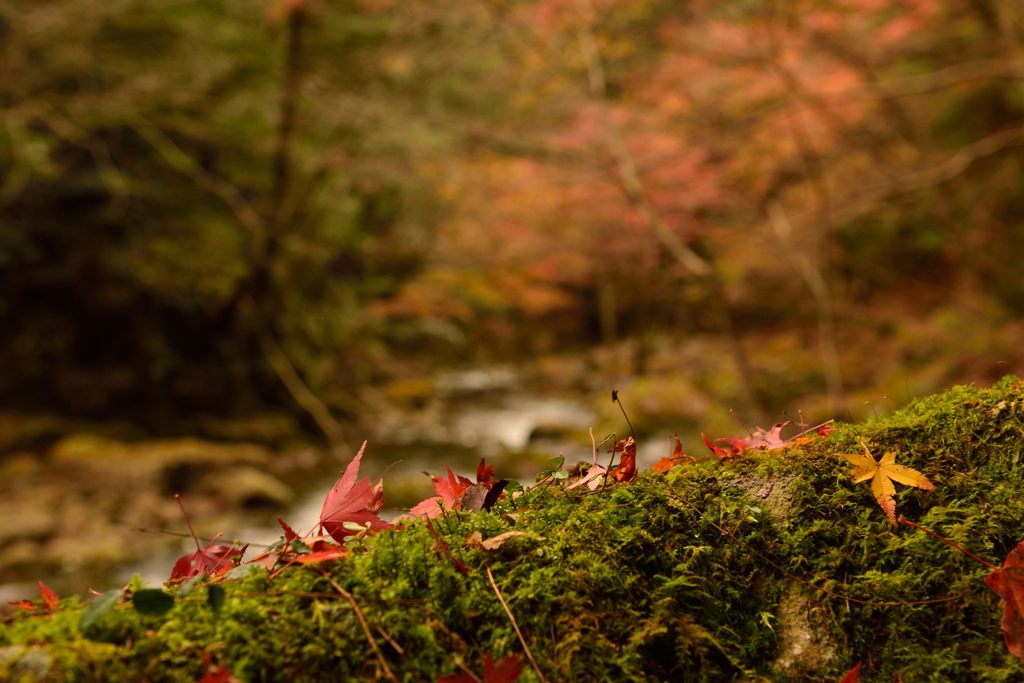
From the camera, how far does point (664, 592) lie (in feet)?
3.28

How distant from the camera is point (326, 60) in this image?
12141 mm

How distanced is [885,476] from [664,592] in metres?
0.48

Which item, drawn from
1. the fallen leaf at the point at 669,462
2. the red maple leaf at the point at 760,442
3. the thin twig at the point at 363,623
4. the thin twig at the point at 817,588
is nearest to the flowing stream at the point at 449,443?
→ the red maple leaf at the point at 760,442

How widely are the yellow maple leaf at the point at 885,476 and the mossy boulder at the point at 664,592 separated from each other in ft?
0.08

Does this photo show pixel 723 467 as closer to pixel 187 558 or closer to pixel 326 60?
pixel 187 558

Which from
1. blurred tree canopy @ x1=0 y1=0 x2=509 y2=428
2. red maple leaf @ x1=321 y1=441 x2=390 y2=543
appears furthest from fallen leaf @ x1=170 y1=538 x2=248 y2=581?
blurred tree canopy @ x1=0 y1=0 x2=509 y2=428

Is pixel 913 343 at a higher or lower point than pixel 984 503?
lower

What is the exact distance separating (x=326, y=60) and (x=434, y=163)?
421 cm

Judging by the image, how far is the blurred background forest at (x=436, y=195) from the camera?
24.3 ft

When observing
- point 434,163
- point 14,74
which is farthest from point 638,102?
point 14,74

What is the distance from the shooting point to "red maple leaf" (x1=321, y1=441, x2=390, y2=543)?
3.75 feet

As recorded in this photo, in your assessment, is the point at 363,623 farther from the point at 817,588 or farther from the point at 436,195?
the point at 436,195

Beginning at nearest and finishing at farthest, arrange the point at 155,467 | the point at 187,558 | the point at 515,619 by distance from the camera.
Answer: the point at 515,619 < the point at 187,558 < the point at 155,467

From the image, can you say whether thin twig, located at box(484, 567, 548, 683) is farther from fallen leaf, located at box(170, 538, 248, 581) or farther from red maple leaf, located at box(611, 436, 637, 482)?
fallen leaf, located at box(170, 538, 248, 581)
